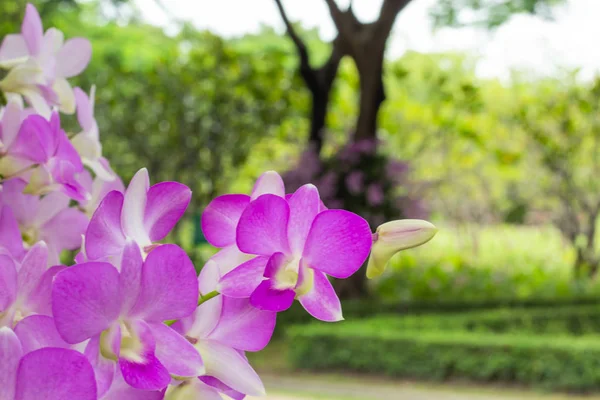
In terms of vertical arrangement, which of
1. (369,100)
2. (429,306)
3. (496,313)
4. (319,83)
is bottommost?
(429,306)

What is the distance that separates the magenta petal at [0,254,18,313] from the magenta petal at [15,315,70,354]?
0.08 ft

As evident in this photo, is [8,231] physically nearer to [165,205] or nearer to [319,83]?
[165,205]

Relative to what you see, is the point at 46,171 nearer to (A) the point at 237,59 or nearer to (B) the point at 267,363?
(B) the point at 267,363

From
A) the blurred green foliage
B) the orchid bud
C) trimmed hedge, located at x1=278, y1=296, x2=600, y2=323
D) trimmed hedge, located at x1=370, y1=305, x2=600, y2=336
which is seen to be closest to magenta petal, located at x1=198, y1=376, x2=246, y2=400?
the orchid bud

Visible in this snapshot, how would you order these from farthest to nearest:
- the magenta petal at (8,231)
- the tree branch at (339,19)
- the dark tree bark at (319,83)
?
the dark tree bark at (319,83) → the tree branch at (339,19) → the magenta petal at (8,231)

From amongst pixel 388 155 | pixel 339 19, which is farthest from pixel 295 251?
pixel 388 155

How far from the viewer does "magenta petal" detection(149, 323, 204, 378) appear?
0.40 m

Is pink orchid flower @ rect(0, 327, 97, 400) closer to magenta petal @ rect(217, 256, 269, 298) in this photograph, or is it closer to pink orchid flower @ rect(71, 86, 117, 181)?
magenta petal @ rect(217, 256, 269, 298)

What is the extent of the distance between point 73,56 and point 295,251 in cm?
37

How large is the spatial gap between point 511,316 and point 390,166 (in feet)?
6.75

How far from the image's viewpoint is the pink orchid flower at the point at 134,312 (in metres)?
0.37

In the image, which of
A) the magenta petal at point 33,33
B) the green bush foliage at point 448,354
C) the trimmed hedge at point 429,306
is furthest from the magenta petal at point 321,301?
the trimmed hedge at point 429,306

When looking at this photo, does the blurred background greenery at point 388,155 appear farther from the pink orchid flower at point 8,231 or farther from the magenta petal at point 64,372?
the magenta petal at point 64,372

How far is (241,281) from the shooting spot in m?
0.42
